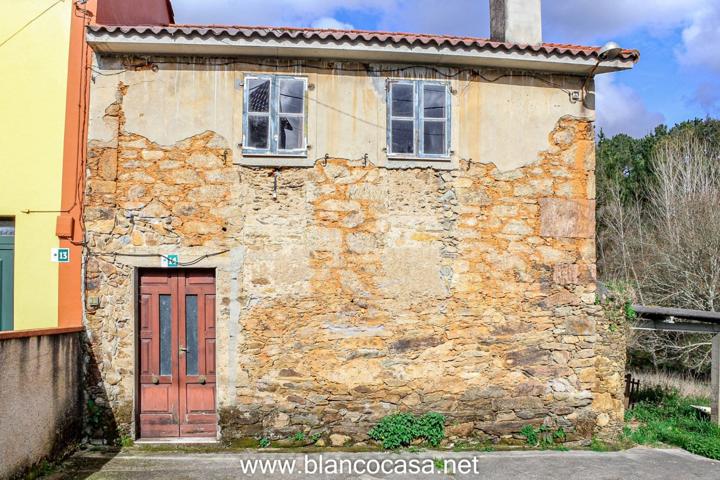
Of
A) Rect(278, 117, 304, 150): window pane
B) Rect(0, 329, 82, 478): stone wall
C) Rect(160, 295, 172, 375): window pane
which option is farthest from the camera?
Rect(278, 117, 304, 150): window pane

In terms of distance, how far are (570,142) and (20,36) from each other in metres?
7.43

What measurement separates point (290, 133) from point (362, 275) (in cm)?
212

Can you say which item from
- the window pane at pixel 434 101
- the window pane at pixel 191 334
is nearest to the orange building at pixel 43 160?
the window pane at pixel 191 334

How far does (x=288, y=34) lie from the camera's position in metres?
7.52

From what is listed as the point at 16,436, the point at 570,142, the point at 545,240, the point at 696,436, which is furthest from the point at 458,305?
the point at 16,436

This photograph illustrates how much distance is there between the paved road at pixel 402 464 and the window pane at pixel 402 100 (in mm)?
4464

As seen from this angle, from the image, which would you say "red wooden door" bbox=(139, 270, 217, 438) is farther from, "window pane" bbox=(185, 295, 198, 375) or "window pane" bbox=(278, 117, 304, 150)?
"window pane" bbox=(278, 117, 304, 150)

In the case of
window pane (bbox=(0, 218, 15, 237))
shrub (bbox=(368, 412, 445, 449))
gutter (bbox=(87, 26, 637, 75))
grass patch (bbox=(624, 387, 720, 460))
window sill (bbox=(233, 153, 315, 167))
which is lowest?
grass patch (bbox=(624, 387, 720, 460))

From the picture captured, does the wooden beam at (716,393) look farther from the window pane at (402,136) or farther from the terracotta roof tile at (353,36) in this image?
the window pane at (402,136)

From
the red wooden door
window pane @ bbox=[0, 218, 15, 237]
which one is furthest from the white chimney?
window pane @ bbox=[0, 218, 15, 237]

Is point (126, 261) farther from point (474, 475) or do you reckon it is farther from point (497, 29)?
point (497, 29)

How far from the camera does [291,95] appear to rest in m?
8.02

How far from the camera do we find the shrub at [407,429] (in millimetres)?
7766

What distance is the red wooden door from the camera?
7.79 meters
